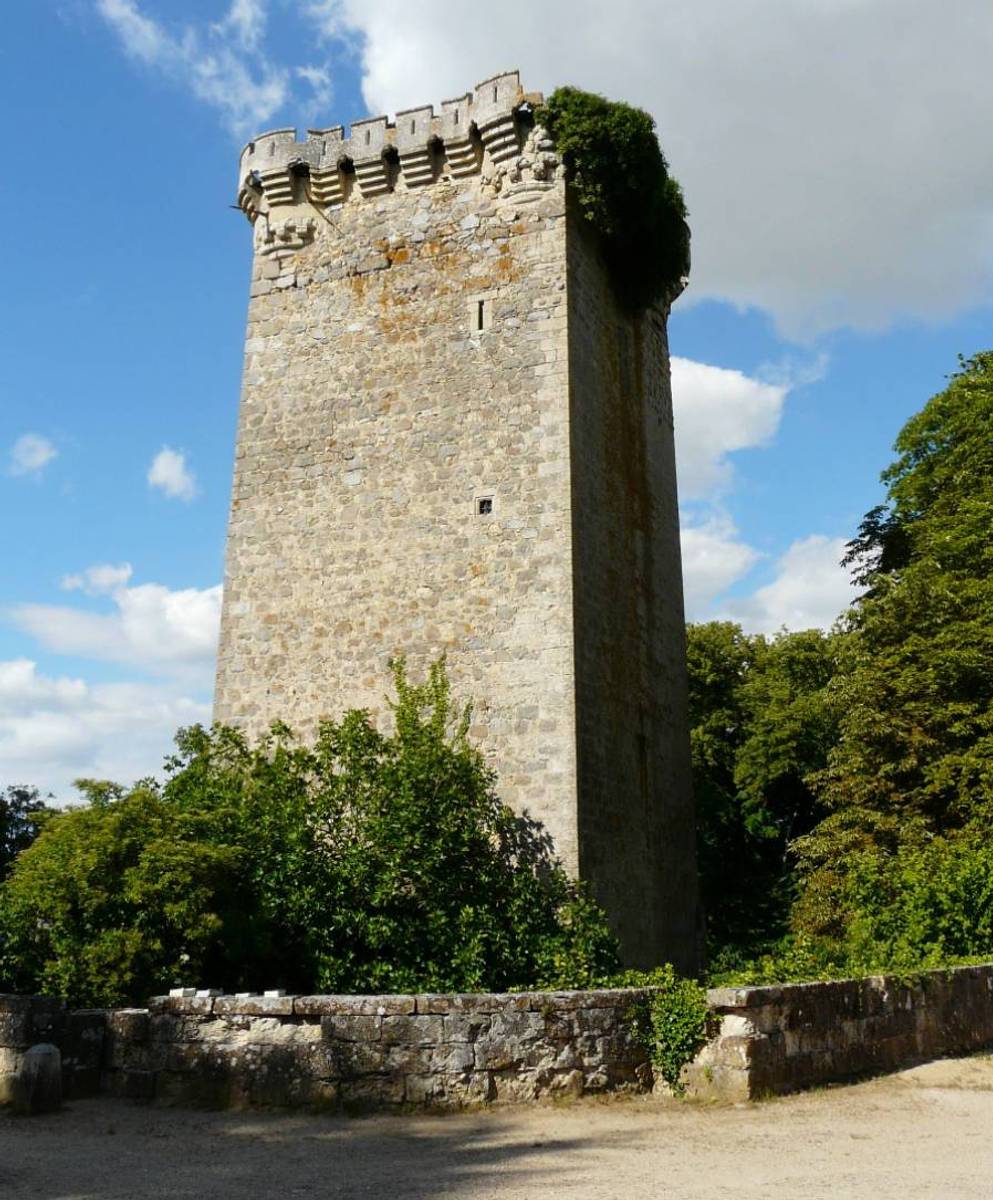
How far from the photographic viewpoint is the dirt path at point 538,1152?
516 cm

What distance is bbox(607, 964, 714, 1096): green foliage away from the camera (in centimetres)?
724

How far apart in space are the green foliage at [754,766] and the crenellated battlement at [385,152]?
11.6 m

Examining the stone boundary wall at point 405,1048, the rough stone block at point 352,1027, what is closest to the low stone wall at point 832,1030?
the stone boundary wall at point 405,1048

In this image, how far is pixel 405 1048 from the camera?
7004 mm

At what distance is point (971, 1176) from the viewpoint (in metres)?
5.36

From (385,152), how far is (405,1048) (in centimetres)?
1175

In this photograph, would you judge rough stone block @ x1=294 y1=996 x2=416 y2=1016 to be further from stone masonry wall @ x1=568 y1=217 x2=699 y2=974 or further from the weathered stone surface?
stone masonry wall @ x1=568 y1=217 x2=699 y2=974

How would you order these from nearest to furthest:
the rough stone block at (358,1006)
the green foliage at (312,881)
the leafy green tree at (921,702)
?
the rough stone block at (358,1006)
the green foliage at (312,881)
the leafy green tree at (921,702)

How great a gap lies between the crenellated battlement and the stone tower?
30 mm

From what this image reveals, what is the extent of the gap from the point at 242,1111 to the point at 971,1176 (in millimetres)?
4349

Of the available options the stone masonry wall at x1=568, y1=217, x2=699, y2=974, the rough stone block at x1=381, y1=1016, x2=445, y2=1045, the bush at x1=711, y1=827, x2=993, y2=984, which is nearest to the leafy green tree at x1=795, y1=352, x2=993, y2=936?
the bush at x1=711, y1=827, x2=993, y2=984

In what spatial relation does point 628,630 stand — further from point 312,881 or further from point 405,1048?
point 405,1048

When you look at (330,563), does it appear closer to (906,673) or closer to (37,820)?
(37,820)

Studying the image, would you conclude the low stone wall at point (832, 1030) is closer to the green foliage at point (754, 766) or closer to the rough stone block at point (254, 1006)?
the rough stone block at point (254, 1006)
